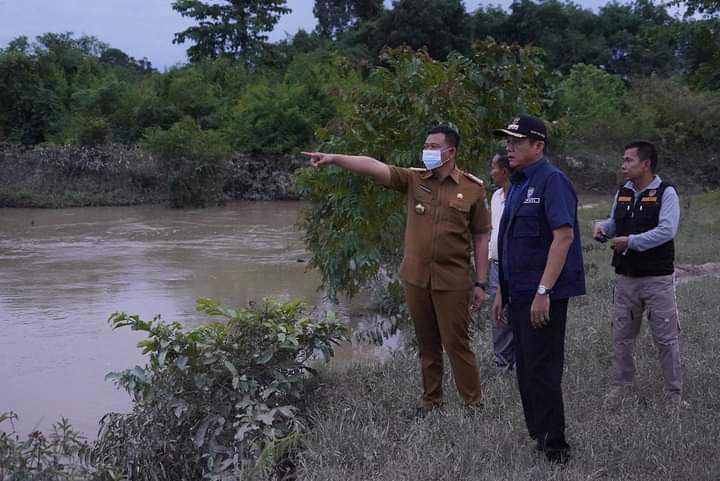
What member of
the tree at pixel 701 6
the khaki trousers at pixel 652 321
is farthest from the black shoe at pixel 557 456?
the tree at pixel 701 6

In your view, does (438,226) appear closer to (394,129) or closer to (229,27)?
(394,129)

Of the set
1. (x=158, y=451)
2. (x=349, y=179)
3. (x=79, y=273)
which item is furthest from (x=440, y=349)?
(x=79, y=273)

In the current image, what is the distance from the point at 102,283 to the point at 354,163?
9437mm

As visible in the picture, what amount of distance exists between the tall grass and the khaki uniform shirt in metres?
0.82

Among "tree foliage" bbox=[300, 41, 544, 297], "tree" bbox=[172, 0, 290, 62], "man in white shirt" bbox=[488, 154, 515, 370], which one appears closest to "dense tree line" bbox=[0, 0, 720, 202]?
"tree" bbox=[172, 0, 290, 62]

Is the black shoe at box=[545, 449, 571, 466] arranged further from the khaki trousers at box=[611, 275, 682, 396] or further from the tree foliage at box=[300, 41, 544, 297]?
the tree foliage at box=[300, 41, 544, 297]

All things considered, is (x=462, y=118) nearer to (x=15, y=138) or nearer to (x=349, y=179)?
(x=349, y=179)

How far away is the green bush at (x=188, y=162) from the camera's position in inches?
1028

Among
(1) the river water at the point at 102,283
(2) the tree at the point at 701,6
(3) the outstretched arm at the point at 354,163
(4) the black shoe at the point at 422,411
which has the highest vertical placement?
(2) the tree at the point at 701,6

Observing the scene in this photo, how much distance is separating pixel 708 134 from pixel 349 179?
3005 centimetres

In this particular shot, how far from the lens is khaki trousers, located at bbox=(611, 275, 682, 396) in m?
5.01

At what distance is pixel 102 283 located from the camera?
514 inches

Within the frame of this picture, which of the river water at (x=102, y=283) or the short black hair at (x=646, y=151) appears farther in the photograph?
the river water at (x=102, y=283)

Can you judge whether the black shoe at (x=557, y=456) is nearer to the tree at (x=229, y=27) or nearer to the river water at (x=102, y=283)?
the river water at (x=102, y=283)
